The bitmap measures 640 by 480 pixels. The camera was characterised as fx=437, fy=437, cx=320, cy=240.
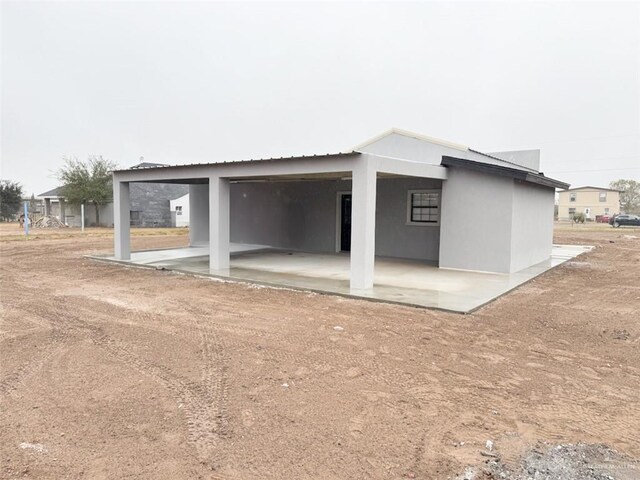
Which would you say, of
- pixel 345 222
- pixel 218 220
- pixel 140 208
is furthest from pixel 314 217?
pixel 140 208

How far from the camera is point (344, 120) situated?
135 feet

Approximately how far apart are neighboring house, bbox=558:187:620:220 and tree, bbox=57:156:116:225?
185ft

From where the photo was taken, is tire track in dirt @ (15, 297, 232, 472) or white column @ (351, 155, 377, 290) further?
white column @ (351, 155, 377, 290)

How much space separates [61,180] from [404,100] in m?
28.1

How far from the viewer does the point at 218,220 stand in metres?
10.9

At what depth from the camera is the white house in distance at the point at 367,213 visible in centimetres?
890

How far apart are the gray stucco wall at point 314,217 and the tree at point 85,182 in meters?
21.8

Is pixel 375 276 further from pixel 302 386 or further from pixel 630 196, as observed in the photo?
pixel 630 196

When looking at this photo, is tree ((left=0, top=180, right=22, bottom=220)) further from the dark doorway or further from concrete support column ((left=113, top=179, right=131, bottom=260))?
the dark doorway

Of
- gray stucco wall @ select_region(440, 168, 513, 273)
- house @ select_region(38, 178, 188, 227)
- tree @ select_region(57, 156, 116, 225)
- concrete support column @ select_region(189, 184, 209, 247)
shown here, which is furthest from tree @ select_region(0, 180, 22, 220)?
gray stucco wall @ select_region(440, 168, 513, 273)

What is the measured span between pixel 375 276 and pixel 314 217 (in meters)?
5.77

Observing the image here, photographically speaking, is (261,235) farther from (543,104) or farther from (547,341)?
(543,104)

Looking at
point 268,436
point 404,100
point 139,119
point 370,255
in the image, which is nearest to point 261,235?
point 370,255

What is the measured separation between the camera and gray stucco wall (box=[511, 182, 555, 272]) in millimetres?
10602
